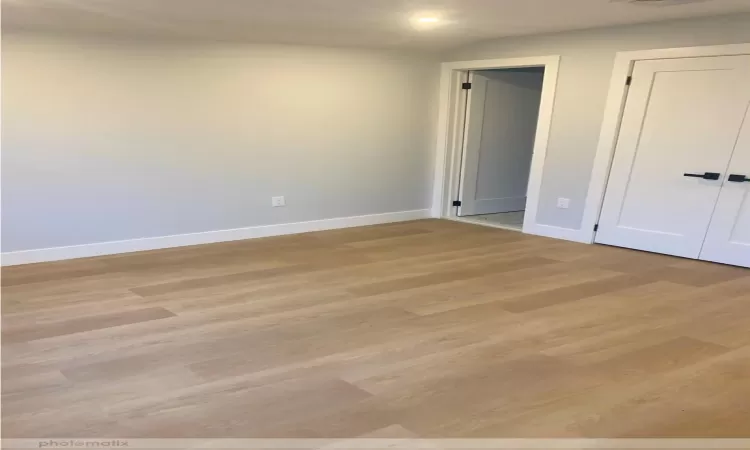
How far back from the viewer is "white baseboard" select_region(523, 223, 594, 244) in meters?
5.14

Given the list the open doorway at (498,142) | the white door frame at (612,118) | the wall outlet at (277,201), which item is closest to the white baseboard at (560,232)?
the white door frame at (612,118)

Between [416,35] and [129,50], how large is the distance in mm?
2511

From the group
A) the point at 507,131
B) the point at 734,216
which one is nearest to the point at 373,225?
the point at 507,131

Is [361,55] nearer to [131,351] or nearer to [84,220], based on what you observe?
[84,220]

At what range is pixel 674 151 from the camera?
455cm

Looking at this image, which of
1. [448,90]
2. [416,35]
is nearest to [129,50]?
[416,35]

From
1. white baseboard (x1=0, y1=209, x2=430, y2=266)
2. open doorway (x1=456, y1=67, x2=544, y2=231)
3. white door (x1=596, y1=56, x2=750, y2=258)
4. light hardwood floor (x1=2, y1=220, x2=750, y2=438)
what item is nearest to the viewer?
light hardwood floor (x1=2, y1=220, x2=750, y2=438)

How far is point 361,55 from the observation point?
5383 mm

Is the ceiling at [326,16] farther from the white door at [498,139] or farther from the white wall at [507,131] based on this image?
the white wall at [507,131]

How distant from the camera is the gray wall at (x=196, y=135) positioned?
3.97 metres

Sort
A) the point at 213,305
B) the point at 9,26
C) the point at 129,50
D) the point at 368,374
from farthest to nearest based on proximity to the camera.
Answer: the point at 129,50, the point at 9,26, the point at 213,305, the point at 368,374

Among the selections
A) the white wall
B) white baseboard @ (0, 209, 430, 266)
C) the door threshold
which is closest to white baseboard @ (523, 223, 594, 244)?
the door threshold

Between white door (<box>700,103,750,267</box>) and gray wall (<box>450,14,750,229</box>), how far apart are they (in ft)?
3.32

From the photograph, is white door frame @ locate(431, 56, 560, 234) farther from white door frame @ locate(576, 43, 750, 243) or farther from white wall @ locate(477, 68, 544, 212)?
white door frame @ locate(576, 43, 750, 243)
